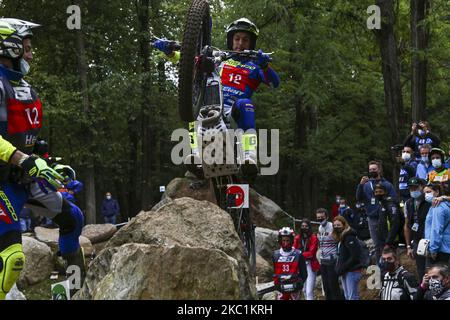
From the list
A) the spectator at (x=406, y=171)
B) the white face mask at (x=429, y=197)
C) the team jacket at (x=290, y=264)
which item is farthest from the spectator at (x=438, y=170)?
the team jacket at (x=290, y=264)

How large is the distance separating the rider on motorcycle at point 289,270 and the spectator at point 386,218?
1536 millimetres

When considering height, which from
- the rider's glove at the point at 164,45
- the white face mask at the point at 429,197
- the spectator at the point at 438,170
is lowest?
the white face mask at the point at 429,197

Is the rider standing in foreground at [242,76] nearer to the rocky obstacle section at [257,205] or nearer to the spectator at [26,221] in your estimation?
the rocky obstacle section at [257,205]

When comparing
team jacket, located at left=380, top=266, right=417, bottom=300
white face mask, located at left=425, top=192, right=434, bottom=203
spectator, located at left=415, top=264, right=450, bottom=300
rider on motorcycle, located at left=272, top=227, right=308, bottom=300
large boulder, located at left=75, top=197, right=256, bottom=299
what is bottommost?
rider on motorcycle, located at left=272, top=227, right=308, bottom=300

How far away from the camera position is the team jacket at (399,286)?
27.1ft

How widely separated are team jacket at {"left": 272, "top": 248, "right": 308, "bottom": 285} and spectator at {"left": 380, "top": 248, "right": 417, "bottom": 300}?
2.35 m

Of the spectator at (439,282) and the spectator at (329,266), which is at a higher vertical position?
the spectator at (439,282)

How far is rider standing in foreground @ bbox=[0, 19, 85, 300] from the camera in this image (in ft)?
17.9

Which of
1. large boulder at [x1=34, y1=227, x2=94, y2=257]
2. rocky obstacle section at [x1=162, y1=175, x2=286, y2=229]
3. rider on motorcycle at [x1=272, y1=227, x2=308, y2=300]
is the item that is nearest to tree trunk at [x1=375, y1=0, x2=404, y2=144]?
rocky obstacle section at [x1=162, y1=175, x2=286, y2=229]

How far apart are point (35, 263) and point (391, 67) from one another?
9588 millimetres

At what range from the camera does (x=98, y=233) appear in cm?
1731

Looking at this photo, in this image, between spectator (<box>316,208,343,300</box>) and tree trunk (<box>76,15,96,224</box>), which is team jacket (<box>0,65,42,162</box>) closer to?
spectator (<box>316,208,343,300</box>)

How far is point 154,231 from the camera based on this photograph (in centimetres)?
709

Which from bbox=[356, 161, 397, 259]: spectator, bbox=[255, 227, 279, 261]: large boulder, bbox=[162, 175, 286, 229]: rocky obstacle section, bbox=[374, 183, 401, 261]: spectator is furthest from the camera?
bbox=[162, 175, 286, 229]: rocky obstacle section
